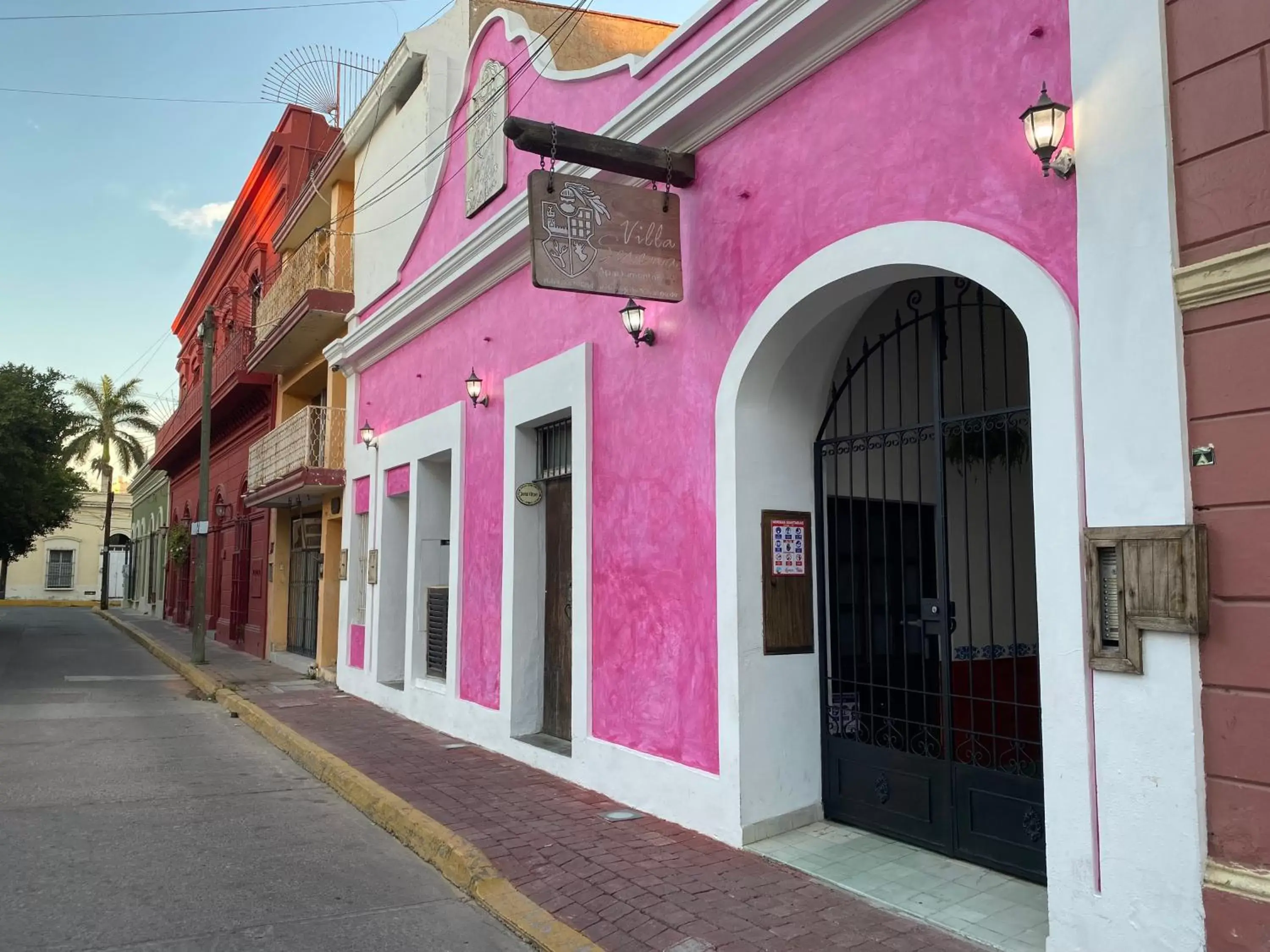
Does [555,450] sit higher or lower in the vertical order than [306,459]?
lower

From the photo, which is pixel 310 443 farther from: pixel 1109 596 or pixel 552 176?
pixel 1109 596

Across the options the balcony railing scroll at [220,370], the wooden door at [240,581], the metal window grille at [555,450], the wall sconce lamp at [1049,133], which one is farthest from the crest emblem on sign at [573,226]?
the wooden door at [240,581]

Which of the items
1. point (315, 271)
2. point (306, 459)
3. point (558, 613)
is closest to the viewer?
point (558, 613)

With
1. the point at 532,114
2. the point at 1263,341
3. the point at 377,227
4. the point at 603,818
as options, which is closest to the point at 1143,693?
the point at 1263,341

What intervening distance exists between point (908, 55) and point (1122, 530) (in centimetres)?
267

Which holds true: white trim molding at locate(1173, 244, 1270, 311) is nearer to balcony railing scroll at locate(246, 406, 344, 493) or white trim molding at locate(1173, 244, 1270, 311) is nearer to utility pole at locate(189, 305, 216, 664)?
balcony railing scroll at locate(246, 406, 344, 493)

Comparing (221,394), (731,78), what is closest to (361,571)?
(731,78)

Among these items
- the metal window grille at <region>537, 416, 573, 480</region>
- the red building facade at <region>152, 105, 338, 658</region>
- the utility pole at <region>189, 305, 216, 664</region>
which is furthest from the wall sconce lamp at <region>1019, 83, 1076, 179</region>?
the red building facade at <region>152, 105, 338, 658</region>

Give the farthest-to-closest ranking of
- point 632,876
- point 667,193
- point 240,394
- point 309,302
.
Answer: point 240,394 < point 309,302 < point 667,193 < point 632,876

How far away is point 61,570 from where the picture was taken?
5038 centimetres

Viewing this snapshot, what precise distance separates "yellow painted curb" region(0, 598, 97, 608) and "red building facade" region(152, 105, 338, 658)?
68.2ft

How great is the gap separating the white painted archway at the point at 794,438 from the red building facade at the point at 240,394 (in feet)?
46.3

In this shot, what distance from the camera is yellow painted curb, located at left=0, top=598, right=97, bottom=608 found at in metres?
45.0

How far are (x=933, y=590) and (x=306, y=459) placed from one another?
10.3m
